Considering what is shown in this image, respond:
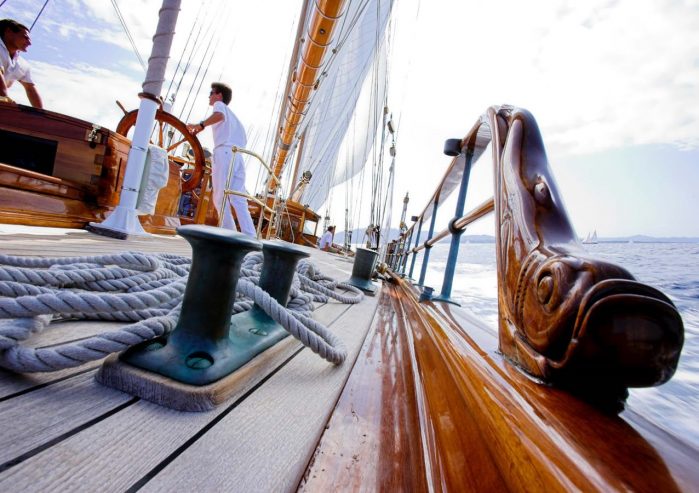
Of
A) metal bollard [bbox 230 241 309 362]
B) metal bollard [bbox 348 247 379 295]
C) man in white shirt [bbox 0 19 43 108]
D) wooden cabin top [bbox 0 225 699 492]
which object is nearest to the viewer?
wooden cabin top [bbox 0 225 699 492]

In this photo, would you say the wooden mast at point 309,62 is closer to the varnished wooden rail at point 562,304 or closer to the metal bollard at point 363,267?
the metal bollard at point 363,267

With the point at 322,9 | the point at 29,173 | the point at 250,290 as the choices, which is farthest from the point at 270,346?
the point at 322,9

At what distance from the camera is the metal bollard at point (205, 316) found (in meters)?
0.42

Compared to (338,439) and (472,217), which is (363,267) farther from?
(338,439)

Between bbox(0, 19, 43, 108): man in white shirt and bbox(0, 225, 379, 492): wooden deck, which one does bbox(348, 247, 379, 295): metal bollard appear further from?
bbox(0, 19, 43, 108): man in white shirt

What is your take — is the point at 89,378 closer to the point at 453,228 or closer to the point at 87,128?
the point at 453,228

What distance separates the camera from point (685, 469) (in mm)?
238

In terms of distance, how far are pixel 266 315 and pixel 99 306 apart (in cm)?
26

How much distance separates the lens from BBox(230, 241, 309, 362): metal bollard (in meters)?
0.53

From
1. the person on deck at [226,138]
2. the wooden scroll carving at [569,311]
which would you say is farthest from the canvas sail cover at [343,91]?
the wooden scroll carving at [569,311]

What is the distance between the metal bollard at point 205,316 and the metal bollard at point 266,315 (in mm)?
48

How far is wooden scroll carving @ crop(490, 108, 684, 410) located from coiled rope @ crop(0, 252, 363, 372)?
0.29 metres

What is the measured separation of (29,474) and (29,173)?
7.17 feet

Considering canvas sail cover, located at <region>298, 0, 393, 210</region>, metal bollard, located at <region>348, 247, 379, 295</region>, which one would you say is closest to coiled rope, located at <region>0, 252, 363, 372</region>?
metal bollard, located at <region>348, 247, 379, 295</region>
